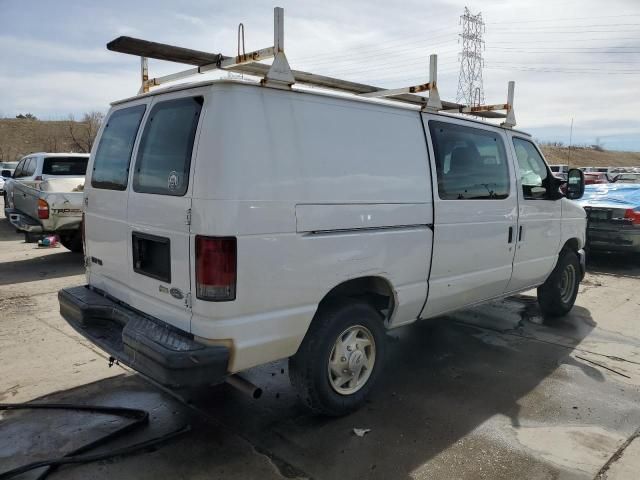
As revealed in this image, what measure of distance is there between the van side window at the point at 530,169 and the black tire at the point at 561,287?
118 centimetres

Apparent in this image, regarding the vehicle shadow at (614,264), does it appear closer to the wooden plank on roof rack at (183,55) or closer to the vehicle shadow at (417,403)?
the vehicle shadow at (417,403)

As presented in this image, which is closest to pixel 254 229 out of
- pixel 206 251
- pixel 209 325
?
pixel 206 251

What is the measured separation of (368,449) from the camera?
3.24m

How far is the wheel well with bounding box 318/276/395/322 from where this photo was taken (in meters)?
3.54

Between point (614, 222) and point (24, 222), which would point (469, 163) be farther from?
point (24, 222)

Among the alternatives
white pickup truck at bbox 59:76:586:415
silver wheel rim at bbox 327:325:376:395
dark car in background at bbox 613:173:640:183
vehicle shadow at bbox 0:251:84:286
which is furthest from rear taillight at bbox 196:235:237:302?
dark car in background at bbox 613:173:640:183

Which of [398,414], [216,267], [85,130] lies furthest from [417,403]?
[85,130]

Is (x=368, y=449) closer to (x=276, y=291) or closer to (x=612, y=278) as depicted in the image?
(x=276, y=291)

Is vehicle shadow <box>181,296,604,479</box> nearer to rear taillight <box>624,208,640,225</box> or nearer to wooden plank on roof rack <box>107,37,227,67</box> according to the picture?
wooden plank on roof rack <box>107,37,227,67</box>

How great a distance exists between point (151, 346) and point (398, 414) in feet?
6.18

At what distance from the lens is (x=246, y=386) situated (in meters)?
3.11

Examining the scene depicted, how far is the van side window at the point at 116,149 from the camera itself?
3.58 m

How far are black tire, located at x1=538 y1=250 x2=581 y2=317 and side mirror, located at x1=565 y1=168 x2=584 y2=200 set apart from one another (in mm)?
707

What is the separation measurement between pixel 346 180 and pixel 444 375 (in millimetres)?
2168
